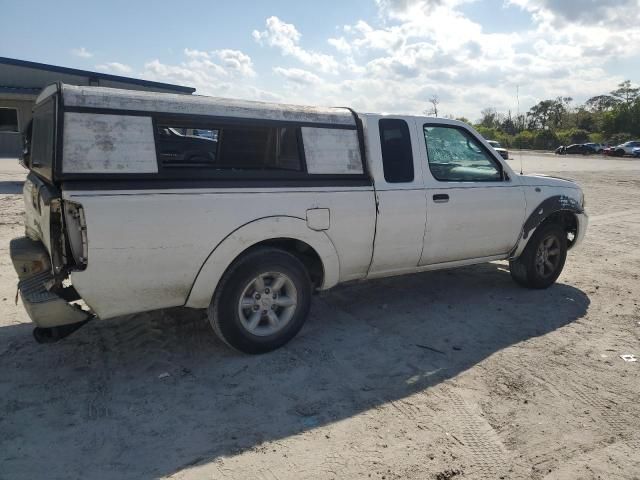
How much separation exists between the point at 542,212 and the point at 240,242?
11.6ft

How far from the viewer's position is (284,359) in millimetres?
3975

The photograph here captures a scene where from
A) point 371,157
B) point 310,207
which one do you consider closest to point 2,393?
point 310,207

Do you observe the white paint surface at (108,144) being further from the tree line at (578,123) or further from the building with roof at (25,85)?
the tree line at (578,123)

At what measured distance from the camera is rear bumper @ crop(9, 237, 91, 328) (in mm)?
3303

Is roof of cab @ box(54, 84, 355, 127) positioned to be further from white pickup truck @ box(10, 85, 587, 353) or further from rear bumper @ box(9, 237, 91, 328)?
rear bumper @ box(9, 237, 91, 328)

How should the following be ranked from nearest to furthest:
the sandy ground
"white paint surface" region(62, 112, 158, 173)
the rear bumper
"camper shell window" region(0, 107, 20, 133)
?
the sandy ground < "white paint surface" region(62, 112, 158, 173) < the rear bumper < "camper shell window" region(0, 107, 20, 133)

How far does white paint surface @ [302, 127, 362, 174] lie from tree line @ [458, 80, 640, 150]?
49.8 m

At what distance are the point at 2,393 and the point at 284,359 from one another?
1.94 metres

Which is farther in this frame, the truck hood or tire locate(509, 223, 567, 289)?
tire locate(509, 223, 567, 289)

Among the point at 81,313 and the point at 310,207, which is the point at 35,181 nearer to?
the point at 81,313

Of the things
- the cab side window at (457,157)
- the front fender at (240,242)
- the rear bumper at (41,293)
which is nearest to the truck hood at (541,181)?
the cab side window at (457,157)

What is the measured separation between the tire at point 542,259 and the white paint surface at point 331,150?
2528 millimetres

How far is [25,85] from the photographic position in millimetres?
25062

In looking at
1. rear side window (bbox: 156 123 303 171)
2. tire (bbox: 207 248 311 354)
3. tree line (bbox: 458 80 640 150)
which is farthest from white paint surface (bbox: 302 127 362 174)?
tree line (bbox: 458 80 640 150)
